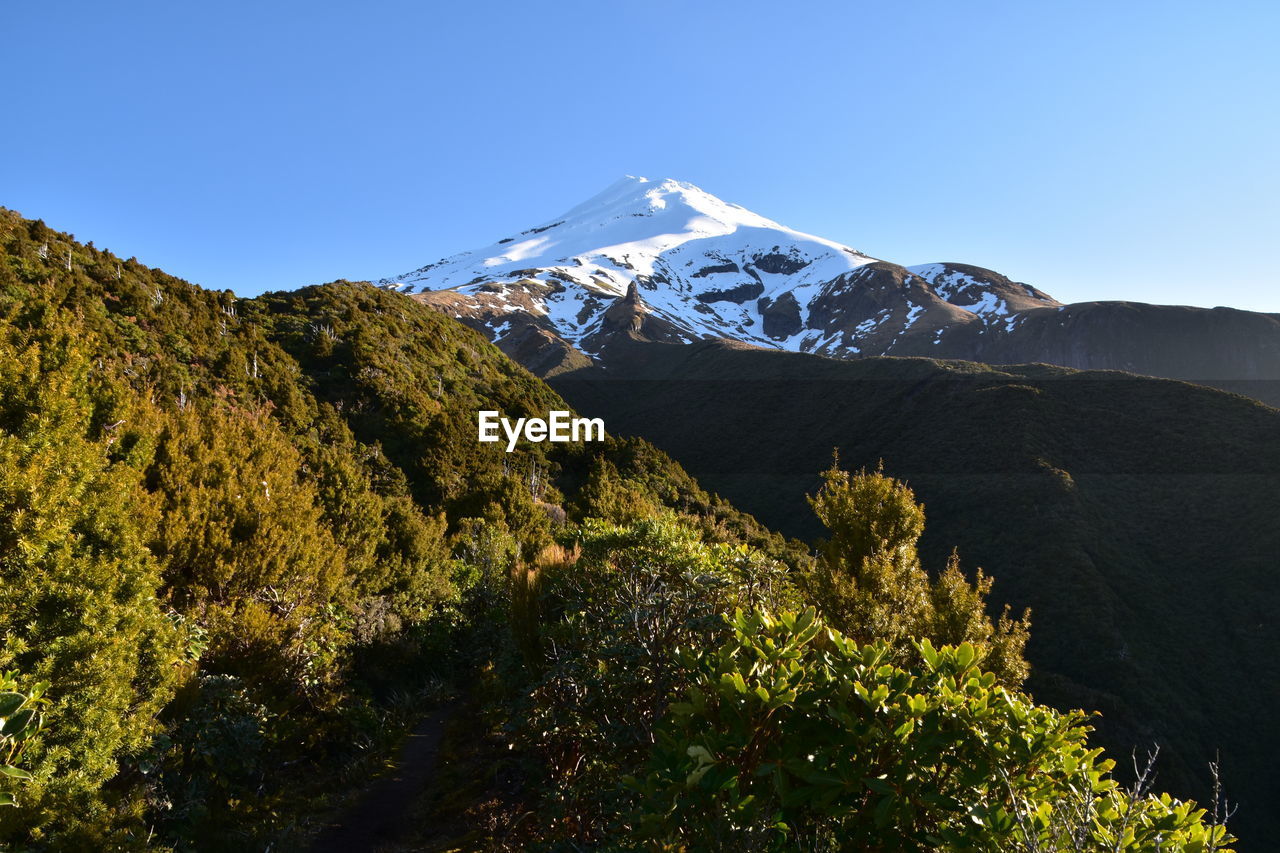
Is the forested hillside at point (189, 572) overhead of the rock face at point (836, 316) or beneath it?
beneath

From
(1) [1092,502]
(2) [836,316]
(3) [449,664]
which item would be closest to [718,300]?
(2) [836,316]

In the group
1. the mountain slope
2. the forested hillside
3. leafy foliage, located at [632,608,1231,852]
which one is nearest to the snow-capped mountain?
the mountain slope

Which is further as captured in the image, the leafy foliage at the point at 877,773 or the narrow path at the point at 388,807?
the narrow path at the point at 388,807

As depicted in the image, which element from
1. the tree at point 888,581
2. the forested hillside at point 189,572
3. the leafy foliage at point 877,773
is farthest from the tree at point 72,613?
the tree at point 888,581

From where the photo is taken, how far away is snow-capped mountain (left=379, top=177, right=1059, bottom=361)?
105 m

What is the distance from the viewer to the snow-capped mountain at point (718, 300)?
104750mm

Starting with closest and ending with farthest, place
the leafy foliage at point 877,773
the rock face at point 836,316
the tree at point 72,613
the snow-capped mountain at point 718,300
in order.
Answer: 1. the leafy foliage at point 877,773
2. the tree at point 72,613
3. the rock face at point 836,316
4. the snow-capped mountain at point 718,300

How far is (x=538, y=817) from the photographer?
198 inches

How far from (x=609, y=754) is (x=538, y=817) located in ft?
4.79

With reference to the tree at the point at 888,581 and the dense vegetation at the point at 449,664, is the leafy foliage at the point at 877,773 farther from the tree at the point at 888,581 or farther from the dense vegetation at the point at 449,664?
the tree at the point at 888,581

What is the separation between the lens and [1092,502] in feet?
101

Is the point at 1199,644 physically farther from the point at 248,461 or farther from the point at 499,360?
the point at 499,360

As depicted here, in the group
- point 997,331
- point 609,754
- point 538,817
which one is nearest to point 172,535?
point 538,817

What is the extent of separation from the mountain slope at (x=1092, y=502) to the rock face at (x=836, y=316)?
3450 cm
